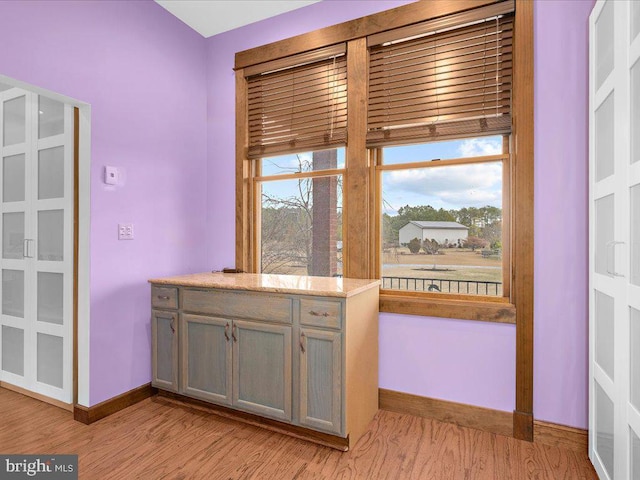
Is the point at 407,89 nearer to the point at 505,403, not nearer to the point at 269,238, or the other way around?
the point at 269,238

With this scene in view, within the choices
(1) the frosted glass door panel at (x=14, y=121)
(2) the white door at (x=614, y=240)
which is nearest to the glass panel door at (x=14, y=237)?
(1) the frosted glass door panel at (x=14, y=121)

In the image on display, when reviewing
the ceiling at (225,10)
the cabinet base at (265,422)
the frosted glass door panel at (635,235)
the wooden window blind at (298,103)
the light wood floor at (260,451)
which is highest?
the ceiling at (225,10)

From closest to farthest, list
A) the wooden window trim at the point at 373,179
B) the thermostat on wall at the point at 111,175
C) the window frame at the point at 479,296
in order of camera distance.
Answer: the wooden window trim at the point at 373,179 < the window frame at the point at 479,296 < the thermostat on wall at the point at 111,175

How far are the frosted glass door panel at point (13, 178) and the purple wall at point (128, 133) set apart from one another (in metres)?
0.90

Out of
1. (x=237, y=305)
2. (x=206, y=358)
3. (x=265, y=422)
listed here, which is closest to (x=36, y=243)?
(x=206, y=358)

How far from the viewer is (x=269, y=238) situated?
3117mm

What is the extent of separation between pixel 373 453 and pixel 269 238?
1.80 meters

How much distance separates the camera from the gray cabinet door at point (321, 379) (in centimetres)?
199

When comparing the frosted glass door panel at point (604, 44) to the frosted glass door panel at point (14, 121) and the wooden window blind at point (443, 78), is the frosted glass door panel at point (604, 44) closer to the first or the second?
the wooden window blind at point (443, 78)

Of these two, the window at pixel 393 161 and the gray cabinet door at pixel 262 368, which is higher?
the window at pixel 393 161

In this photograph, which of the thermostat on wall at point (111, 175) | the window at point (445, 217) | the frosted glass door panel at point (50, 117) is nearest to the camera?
A: the window at point (445, 217)

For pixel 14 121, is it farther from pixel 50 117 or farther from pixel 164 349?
pixel 164 349

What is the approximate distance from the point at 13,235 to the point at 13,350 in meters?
0.91

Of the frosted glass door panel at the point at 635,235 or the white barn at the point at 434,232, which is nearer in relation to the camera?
the frosted glass door panel at the point at 635,235
